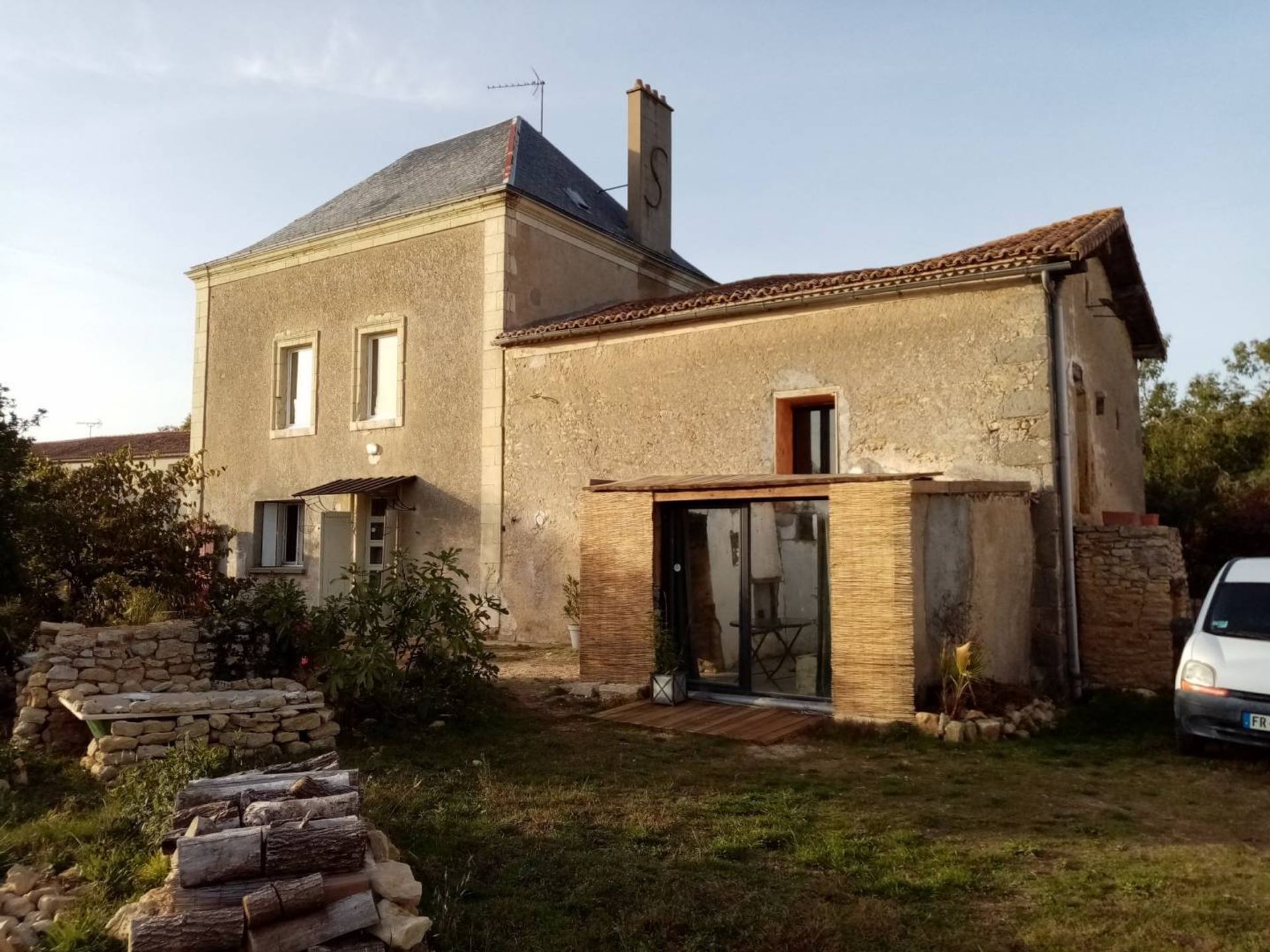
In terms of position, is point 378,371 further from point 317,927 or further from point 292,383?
point 317,927

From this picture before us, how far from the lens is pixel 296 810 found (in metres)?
3.88

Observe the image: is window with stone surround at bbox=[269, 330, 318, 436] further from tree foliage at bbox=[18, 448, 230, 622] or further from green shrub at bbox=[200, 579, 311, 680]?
green shrub at bbox=[200, 579, 311, 680]

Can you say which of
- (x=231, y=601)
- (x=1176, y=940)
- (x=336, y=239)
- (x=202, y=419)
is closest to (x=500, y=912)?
(x=1176, y=940)

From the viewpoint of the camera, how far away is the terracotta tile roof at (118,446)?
68.2ft

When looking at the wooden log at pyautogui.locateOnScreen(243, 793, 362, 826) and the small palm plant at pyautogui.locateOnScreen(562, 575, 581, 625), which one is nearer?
the wooden log at pyautogui.locateOnScreen(243, 793, 362, 826)

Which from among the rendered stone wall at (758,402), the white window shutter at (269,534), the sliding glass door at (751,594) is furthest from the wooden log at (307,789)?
the white window shutter at (269,534)

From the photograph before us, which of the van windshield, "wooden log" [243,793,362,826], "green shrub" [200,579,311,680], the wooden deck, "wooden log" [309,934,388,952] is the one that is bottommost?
"wooden log" [309,934,388,952]

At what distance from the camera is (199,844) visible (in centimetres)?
357

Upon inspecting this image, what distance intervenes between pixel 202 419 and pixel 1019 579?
1414 centimetres

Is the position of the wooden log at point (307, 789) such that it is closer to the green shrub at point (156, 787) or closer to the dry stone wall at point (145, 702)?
the green shrub at point (156, 787)

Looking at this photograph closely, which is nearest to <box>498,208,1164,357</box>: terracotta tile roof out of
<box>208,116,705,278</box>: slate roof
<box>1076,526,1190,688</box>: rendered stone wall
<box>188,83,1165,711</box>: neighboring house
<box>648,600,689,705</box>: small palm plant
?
<box>188,83,1165,711</box>: neighboring house

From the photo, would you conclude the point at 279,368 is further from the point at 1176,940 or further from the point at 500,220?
the point at 1176,940

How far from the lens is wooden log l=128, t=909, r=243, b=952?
335 cm

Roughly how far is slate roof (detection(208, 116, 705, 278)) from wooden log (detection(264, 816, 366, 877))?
Result: 11.4 m
